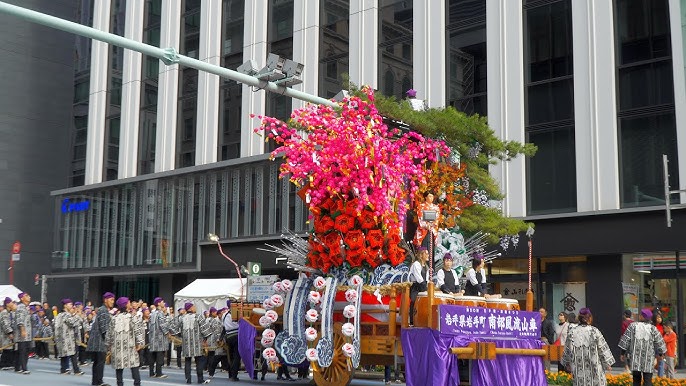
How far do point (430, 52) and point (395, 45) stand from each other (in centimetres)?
180

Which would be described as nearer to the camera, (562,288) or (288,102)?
(562,288)

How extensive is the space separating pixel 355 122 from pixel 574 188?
12.0 m

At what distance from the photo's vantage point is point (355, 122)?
15445mm

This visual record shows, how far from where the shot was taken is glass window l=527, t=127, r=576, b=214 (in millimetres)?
25484

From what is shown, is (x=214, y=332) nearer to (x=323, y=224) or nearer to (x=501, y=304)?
(x=323, y=224)

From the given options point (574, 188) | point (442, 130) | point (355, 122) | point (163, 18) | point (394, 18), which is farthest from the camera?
point (163, 18)

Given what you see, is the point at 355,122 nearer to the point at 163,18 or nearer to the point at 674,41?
the point at 674,41

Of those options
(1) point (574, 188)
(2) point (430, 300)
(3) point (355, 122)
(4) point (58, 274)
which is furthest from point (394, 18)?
(4) point (58, 274)

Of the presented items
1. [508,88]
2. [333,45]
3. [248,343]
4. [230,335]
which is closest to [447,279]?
[248,343]

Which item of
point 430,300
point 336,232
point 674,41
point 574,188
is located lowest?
point 430,300

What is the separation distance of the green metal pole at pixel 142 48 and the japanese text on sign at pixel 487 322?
5.06 metres

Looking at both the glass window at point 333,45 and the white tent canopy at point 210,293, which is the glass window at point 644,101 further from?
the white tent canopy at point 210,293

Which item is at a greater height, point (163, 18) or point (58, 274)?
point (163, 18)

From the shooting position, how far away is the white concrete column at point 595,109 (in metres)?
24.5
